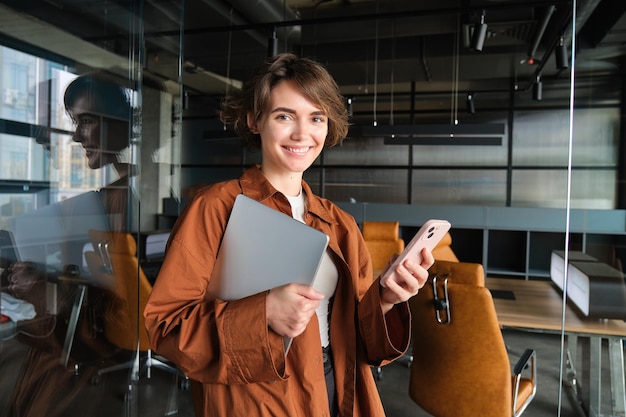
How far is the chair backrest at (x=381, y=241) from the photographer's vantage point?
447cm

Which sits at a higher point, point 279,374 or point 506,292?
point 279,374

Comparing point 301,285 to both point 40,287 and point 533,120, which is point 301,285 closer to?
point 40,287

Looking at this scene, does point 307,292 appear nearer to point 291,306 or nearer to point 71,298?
point 291,306

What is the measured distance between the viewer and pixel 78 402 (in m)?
1.98

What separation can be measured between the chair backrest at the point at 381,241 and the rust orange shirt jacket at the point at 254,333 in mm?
3369

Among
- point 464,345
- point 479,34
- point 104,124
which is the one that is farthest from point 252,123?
point 479,34

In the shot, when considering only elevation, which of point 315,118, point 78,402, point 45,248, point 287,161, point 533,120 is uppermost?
point 533,120

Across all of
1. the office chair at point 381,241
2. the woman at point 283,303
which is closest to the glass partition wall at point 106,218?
the woman at point 283,303

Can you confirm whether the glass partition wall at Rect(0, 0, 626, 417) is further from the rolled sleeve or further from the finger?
the finger

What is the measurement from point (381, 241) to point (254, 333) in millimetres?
3868

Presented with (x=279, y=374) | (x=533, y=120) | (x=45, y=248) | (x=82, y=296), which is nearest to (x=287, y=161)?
(x=279, y=374)

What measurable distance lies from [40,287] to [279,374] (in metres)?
1.30

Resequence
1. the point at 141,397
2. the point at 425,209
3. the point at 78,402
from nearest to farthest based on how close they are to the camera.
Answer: the point at 78,402, the point at 141,397, the point at 425,209

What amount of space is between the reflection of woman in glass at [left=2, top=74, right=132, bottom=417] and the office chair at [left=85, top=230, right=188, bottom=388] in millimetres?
62
